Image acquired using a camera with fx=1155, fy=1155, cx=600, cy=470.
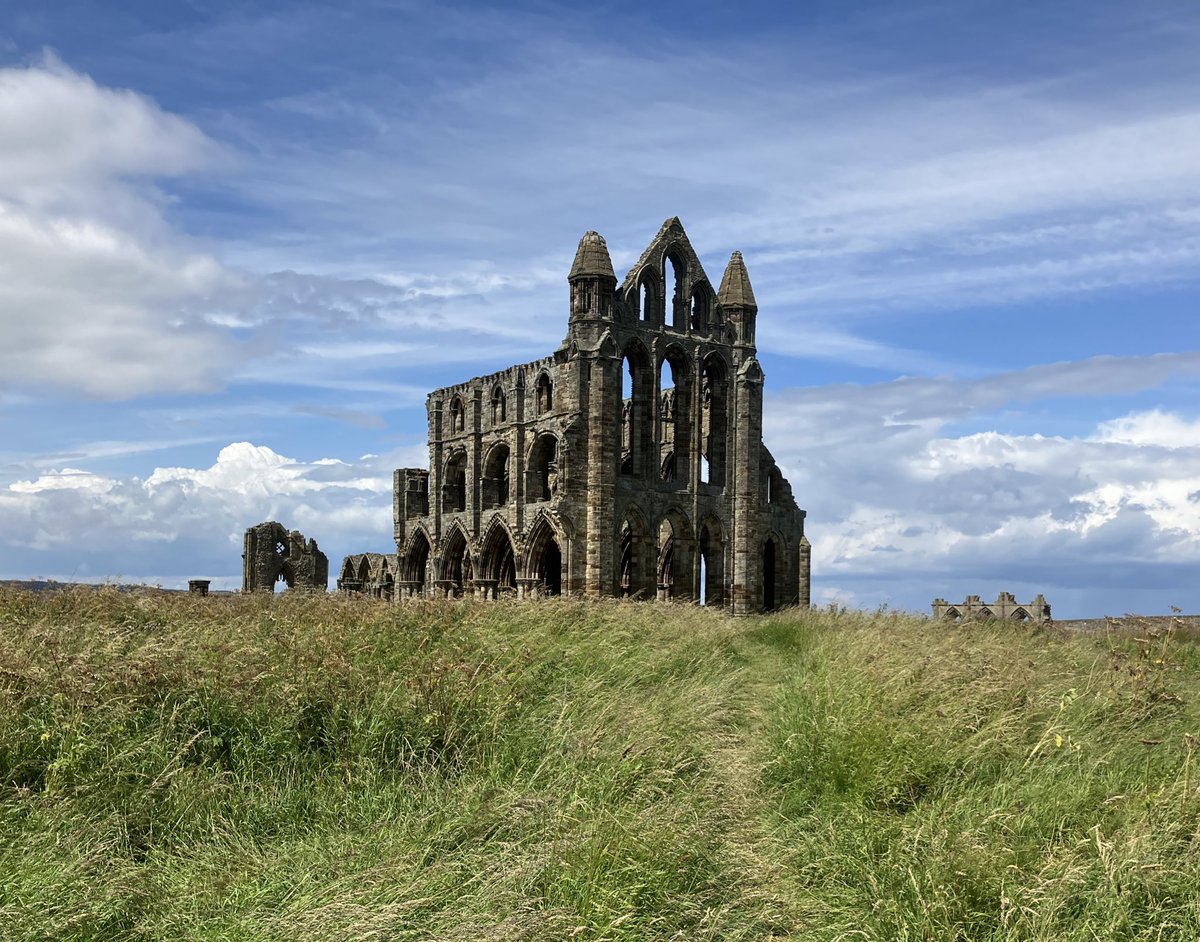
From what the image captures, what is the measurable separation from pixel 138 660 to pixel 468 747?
2706mm

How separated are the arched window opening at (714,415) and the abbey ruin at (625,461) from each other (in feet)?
0.16

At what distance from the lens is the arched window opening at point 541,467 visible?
3778cm

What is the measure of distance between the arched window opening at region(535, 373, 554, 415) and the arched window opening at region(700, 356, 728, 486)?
17.1ft

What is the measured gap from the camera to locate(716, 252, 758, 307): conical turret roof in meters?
40.3

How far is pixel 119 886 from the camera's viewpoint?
6.79 m

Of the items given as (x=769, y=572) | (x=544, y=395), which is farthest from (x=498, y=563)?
(x=769, y=572)

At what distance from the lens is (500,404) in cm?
4034

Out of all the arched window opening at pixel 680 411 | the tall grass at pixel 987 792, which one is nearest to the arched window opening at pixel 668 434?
the arched window opening at pixel 680 411

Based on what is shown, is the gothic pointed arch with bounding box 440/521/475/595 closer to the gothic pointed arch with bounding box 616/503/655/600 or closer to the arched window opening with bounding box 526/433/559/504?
the arched window opening with bounding box 526/433/559/504

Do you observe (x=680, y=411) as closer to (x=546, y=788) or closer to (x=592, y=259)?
(x=592, y=259)

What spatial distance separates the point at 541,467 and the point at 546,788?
30.1 metres

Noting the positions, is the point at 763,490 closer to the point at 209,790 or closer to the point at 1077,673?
the point at 1077,673

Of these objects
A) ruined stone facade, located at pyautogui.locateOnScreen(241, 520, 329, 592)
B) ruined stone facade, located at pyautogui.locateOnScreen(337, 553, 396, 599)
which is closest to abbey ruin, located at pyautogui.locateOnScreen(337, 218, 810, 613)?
ruined stone facade, located at pyautogui.locateOnScreen(337, 553, 396, 599)

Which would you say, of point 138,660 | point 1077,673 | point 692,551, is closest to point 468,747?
point 138,660
